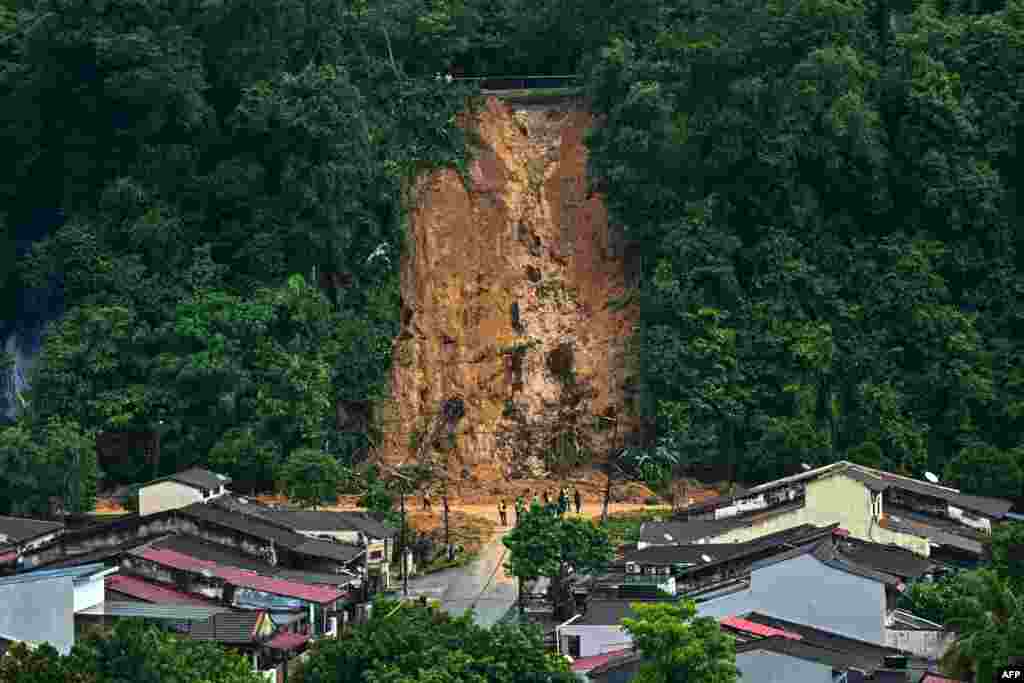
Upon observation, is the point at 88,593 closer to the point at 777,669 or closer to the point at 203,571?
the point at 203,571

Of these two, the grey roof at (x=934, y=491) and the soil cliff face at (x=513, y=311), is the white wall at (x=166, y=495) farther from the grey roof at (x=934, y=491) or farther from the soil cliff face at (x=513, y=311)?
the grey roof at (x=934, y=491)

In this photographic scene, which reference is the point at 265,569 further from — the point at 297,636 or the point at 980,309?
the point at 980,309

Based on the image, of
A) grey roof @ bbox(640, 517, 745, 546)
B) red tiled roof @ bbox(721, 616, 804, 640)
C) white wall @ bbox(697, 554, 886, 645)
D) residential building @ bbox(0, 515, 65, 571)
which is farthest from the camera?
grey roof @ bbox(640, 517, 745, 546)

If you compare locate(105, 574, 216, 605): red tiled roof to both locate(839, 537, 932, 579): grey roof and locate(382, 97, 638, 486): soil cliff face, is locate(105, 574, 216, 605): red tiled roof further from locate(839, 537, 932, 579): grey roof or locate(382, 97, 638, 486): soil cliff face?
locate(382, 97, 638, 486): soil cliff face

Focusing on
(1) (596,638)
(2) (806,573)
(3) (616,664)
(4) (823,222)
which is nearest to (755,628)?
(2) (806,573)

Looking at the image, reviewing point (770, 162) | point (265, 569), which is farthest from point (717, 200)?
point (265, 569)

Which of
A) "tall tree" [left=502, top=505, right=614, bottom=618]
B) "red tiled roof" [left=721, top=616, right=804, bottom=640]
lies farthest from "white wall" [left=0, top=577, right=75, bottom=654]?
"red tiled roof" [left=721, top=616, right=804, bottom=640]
